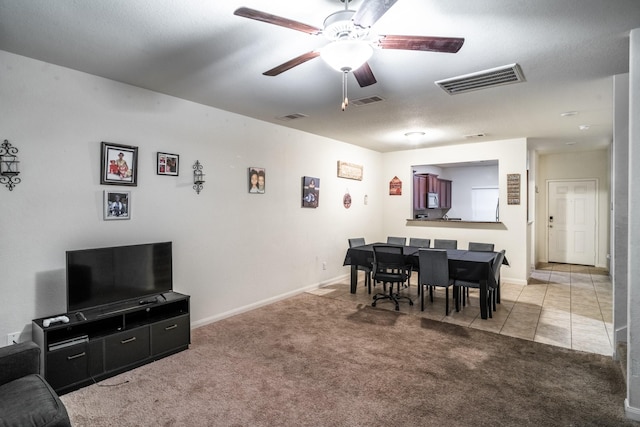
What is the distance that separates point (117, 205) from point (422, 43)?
3.02m

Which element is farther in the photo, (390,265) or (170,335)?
(390,265)

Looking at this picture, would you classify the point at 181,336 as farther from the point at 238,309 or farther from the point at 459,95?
the point at 459,95

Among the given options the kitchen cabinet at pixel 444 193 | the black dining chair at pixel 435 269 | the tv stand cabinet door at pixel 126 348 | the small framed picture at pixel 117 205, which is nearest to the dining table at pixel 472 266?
the black dining chair at pixel 435 269

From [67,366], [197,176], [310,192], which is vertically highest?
[197,176]

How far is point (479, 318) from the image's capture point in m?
4.19

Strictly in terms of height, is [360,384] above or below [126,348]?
below

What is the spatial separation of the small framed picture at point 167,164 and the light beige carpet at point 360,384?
5.98 feet

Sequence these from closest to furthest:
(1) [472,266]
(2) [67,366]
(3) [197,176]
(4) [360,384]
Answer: (2) [67,366]
(4) [360,384]
(3) [197,176]
(1) [472,266]

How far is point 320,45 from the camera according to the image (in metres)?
2.48

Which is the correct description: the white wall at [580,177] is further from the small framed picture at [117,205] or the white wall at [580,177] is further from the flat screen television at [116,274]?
the small framed picture at [117,205]

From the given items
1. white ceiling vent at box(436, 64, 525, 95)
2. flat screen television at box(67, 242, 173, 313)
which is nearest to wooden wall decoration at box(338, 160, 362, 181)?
white ceiling vent at box(436, 64, 525, 95)

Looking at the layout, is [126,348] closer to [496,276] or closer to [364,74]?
[364,74]

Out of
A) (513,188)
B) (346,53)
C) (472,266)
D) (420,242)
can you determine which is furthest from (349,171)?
(346,53)

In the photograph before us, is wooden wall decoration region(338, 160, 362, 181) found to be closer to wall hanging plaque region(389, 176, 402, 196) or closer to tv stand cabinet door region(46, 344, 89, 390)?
wall hanging plaque region(389, 176, 402, 196)
